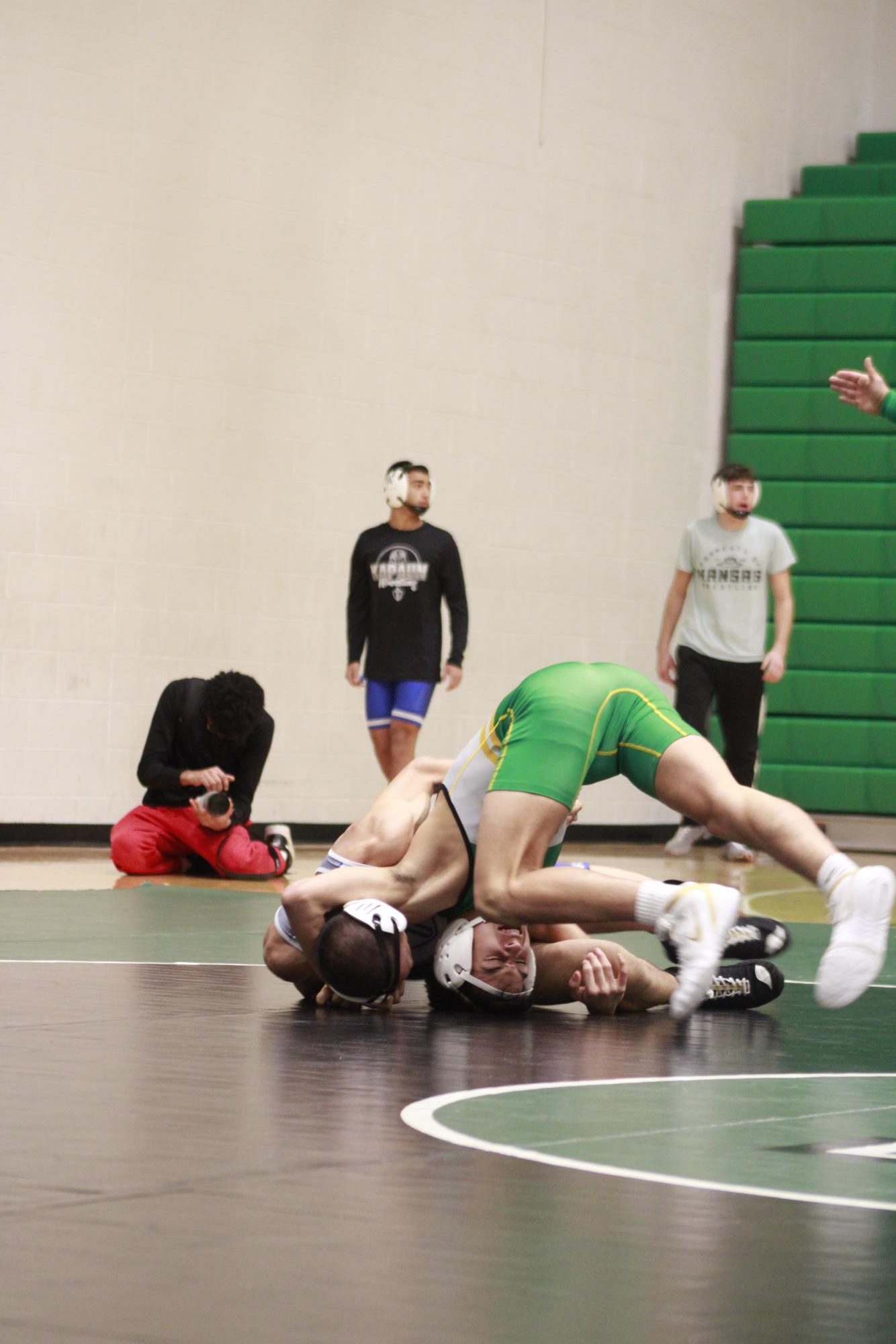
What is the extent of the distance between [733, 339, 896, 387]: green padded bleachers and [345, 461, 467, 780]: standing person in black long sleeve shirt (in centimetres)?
286

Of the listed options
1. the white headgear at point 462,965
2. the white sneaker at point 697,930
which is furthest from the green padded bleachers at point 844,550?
the white sneaker at point 697,930

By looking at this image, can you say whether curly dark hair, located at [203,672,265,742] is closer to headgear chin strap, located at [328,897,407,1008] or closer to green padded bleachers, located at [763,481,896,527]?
headgear chin strap, located at [328,897,407,1008]

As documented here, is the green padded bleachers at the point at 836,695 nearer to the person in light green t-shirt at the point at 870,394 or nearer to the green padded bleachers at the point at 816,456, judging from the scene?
the green padded bleachers at the point at 816,456

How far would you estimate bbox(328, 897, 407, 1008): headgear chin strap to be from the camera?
150 inches

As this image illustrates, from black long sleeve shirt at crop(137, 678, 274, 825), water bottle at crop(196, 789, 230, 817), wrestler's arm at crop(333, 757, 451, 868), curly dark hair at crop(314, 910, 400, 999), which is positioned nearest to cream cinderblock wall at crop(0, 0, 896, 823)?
black long sleeve shirt at crop(137, 678, 274, 825)

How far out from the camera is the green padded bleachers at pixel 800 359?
416 inches

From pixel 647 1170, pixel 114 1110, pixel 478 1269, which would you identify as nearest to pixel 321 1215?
pixel 478 1269

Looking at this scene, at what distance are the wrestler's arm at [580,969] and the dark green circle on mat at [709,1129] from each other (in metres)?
0.79

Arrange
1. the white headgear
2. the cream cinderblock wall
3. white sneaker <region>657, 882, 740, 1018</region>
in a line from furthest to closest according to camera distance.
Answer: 1. the cream cinderblock wall
2. the white headgear
3. white sneaker <region>657, 882, 740, 1018</region>

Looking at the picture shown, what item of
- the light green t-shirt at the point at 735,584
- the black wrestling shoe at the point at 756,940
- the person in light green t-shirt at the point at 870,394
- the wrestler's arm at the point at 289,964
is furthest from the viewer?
the light green t-shirt at the point at 735,584

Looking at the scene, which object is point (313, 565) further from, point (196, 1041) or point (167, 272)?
point (196, 1041)

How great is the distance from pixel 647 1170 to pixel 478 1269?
0.59 m

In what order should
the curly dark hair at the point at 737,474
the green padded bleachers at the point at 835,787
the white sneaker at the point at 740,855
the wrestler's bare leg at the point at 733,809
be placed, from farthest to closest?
the green padded bleachers at the point at 835,787
the curly dark hair at the point at 737,474
the white sneaker at the point at 740,855
the wrestler's bare leg at the point at 733,809

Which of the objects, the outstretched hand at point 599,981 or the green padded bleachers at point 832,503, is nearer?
the outstretched hand at point 599,981
